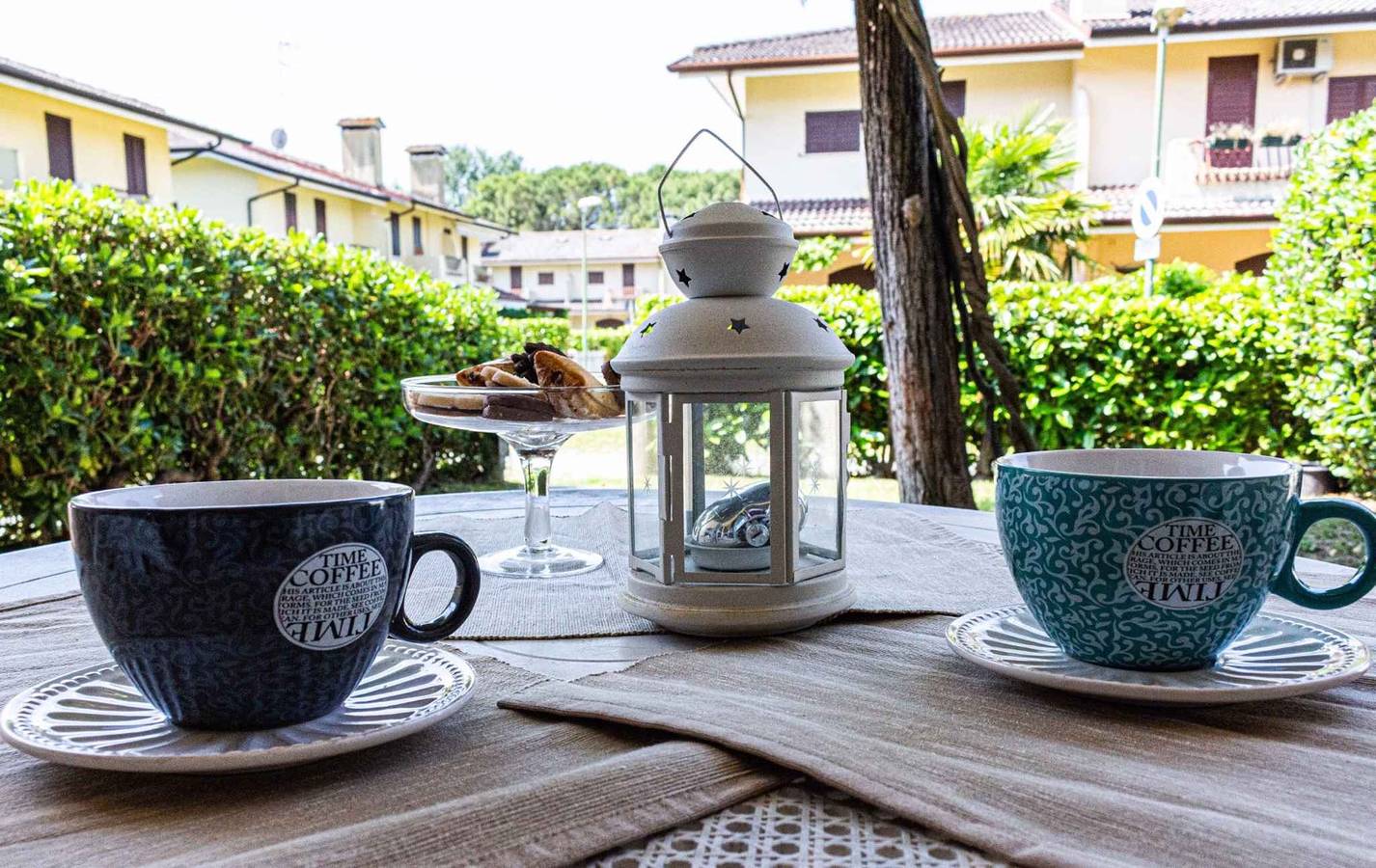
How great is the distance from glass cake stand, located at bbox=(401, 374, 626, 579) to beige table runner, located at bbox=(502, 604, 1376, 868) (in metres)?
0.40

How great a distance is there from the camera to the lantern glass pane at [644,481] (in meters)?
0.88

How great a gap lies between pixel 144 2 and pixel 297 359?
38.5 metres

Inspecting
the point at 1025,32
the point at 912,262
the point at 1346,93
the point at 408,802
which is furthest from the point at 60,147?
the point at 1346,93

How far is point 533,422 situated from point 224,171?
17.5 m

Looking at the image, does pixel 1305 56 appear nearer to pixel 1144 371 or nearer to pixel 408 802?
pixel 1144 371

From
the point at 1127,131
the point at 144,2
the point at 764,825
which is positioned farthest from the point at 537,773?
the point at 144,2

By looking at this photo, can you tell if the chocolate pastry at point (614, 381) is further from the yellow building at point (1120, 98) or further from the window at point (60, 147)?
the window at point (60, 147)

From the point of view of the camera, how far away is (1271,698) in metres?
0.59

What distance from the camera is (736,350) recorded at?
794 millimetres

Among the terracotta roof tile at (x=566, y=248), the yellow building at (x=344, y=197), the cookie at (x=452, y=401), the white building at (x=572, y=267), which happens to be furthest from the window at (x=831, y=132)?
the terracotta roof tile at (x=566, y=248)

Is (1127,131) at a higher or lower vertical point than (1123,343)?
higher

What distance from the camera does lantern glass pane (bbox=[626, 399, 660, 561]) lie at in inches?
34.7

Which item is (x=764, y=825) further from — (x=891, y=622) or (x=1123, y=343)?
(x=1123, y=343)

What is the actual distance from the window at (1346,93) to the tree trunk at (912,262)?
1318cm
